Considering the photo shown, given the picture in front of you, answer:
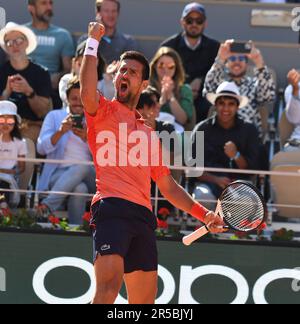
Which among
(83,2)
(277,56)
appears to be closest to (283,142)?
(277,56)

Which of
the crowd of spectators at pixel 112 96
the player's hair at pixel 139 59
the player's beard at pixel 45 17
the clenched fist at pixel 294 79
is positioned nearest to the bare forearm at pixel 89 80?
the player's hair at pixel 139 59

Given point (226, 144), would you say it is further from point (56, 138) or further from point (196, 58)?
point (196, 58)

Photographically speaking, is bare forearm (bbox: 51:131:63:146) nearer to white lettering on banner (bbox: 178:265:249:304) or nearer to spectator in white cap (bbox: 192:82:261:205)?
spectator in white cap (bbox: 192:82:261:205)

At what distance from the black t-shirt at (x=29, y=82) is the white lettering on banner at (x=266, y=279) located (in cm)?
276

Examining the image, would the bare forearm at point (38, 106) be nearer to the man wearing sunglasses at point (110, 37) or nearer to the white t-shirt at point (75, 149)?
the white t-shirt at point (75, 149)

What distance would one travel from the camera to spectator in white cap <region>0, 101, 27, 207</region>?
909 centimetres

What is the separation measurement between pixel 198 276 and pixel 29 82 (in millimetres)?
2674

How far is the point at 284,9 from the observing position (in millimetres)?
12094

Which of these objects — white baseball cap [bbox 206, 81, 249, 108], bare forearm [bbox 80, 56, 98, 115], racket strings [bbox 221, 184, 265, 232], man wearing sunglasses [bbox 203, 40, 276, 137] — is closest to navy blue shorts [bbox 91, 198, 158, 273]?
racket strings [bbox 221, 184, 265, 232]

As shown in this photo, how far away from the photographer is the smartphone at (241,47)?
992cm

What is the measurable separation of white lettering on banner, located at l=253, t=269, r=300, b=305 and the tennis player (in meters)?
2.46
